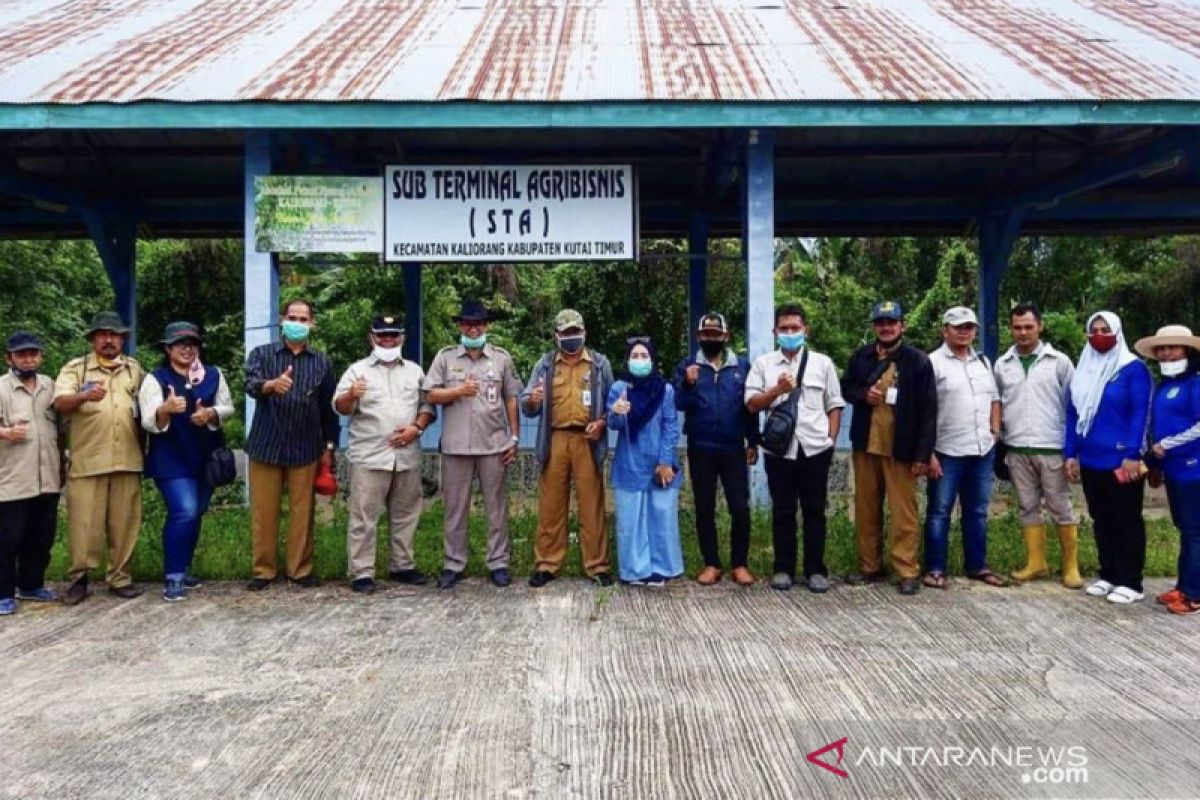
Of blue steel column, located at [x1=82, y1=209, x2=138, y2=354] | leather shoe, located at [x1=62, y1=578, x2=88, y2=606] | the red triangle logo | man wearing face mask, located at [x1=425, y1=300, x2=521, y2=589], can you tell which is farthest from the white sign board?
blue steel column, located at [x1=82, y1=209, x2=138, y2=354]

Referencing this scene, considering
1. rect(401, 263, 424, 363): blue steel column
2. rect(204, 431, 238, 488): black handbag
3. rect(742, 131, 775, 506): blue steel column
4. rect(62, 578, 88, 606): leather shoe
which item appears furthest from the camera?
rect(401, 263, 424, 363): blue steel column

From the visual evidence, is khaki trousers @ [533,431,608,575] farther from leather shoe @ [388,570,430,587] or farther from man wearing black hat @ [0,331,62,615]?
man wearing black hat @ [0,331,62,615]

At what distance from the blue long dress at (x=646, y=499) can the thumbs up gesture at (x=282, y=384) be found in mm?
2023

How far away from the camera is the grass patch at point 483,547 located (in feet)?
19.8

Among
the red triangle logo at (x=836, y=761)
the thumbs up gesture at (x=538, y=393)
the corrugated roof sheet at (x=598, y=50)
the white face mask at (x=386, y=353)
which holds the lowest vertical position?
the red triangle logo at (x=836, y=761)

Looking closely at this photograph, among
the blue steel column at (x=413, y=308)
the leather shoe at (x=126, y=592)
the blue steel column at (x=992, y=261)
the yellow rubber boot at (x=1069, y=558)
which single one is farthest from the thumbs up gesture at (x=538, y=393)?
the blue steel column at (x=992, y=261)

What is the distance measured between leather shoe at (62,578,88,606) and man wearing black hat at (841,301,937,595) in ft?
15.8

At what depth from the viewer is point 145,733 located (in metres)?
3.47

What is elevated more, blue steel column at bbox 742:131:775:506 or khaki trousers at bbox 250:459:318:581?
blue steel column at bbox 742:131:775:506

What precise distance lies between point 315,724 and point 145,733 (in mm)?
647

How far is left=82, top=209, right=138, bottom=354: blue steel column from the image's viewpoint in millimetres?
10797

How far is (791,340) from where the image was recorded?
563 cm

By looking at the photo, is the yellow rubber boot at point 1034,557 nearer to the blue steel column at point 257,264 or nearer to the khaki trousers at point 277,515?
the khaki trousers at point 277,515

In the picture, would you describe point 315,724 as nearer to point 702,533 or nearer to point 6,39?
point 702,533
